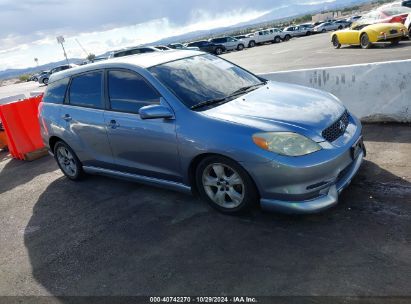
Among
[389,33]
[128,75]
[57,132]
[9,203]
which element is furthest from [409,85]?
[389,33]

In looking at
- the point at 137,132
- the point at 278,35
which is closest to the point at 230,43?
the point at 278,35

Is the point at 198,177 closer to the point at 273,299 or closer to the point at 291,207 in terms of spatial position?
the point at 291,207

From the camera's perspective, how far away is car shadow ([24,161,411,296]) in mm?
3117

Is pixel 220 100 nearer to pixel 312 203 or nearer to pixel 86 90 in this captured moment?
pixel 312 203

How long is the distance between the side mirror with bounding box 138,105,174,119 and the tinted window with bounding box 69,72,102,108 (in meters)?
1.11

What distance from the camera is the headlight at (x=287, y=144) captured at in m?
3.67

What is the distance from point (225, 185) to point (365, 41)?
52.3 ft

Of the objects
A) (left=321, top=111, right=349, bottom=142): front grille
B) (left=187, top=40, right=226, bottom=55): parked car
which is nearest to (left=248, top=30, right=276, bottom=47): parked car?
(left=187, top=40, right=226, bottom=55): parked car

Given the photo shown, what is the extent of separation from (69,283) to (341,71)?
5.37m

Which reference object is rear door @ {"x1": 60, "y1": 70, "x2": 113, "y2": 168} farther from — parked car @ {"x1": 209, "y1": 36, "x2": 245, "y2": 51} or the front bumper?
parked car @ {"x1": 209, "y1": 36, "x2": 245, "y2": 51}

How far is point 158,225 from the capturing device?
14.3ft

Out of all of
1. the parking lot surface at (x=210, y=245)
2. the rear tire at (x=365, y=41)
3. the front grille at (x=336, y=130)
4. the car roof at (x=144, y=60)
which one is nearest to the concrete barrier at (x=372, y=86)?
the parking lot surface at (x=210, y=245)

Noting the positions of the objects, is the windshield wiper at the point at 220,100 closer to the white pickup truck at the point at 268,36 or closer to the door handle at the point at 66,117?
the door handle at the point at 66,117

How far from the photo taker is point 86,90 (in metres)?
5.38
